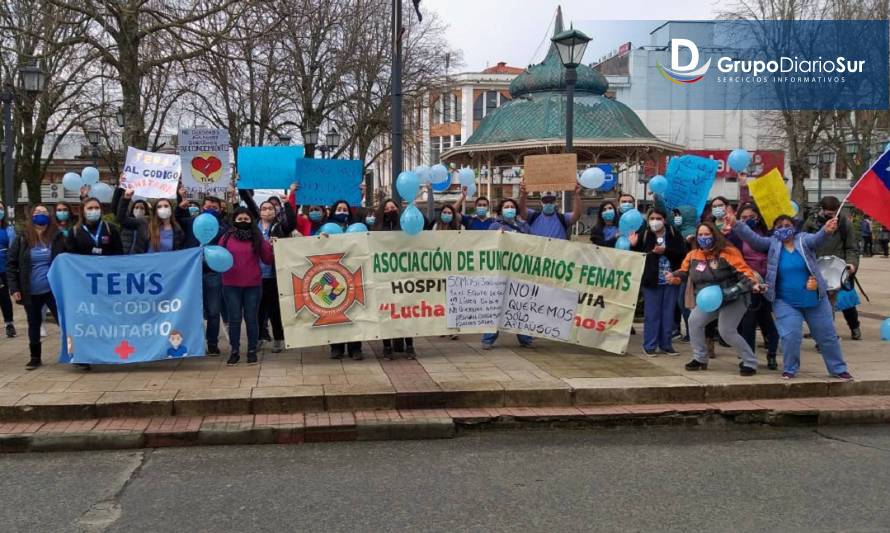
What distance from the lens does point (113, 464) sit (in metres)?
5.35

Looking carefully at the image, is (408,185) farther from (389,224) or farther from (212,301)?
(212,301)

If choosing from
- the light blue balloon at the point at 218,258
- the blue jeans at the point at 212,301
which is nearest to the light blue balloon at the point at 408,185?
the light blue balloon at the point at 218,258

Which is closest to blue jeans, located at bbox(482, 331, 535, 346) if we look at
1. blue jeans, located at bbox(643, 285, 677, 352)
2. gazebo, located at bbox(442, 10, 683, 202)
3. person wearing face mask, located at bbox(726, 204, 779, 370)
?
blue jeans, located at bbox(643, 285, 677, 352)

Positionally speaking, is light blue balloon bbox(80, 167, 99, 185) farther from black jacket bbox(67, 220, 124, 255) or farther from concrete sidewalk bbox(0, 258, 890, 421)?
concrete sidewalk bbox(0, 258, 890, 421)

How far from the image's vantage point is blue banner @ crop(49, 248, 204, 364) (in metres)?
A: 7.31

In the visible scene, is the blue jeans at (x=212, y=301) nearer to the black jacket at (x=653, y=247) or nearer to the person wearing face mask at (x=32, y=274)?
the person wearing face mask at (x=32, y=274)

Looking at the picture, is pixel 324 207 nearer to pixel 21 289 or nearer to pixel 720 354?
pixel 21 289

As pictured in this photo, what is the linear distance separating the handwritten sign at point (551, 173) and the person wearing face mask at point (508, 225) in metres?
0.64

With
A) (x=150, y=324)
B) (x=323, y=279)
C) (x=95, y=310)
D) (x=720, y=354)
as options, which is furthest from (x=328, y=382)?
(x=720, y=354)

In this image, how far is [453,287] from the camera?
325 inches

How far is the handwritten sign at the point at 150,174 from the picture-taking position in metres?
8.62

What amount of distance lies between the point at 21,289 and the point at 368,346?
3.85 m

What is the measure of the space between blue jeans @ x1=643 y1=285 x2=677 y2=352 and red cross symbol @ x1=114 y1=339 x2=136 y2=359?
18.5ft

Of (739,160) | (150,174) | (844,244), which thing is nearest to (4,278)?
(150,174)
